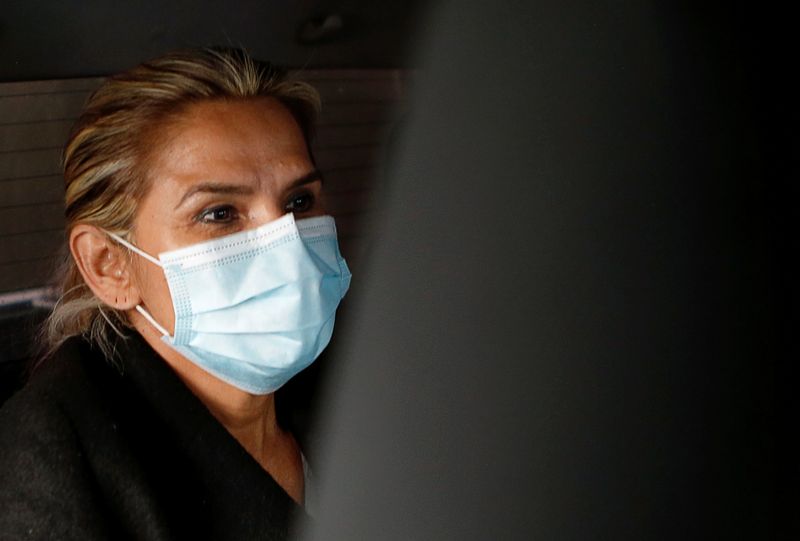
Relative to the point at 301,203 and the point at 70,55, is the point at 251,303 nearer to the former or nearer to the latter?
the point at 301,203

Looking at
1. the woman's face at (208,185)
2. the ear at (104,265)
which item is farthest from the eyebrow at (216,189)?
the ear at (104,265)

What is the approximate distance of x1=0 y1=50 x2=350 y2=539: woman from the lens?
112cm

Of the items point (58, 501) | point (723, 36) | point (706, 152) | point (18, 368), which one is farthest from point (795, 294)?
point (18, 368)

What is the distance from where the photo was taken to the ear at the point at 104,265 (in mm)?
1219

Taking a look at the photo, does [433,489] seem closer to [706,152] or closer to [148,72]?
[706,152]

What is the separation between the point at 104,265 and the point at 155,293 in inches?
3.8

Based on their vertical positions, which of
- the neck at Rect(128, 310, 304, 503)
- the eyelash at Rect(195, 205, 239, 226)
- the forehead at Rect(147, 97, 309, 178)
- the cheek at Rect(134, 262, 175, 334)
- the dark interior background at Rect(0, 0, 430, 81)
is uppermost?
the dark interior background at Rect(0, 0, 430, 81)

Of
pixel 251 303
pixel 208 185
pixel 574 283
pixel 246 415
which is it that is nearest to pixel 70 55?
pixel 208 185

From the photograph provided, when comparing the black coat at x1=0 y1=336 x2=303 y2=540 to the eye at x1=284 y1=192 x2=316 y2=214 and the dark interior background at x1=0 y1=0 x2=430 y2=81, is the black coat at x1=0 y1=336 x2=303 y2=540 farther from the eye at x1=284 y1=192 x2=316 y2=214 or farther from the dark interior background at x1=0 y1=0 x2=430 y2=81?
the dark interior background at x1=0 y1=0 x2=430 y2=81

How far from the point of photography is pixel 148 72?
1237mm

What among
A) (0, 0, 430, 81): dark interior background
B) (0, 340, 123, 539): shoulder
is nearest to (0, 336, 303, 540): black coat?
(0, 340, 123, 539): shoulder

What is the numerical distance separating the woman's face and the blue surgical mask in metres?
0.02

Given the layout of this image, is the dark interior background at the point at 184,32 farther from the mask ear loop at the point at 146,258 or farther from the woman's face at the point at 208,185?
the mask ear loop at the point at 146,258

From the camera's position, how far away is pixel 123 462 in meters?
1.04
